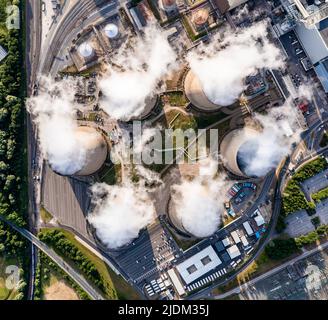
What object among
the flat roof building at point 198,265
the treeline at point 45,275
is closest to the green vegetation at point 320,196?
the flat roof building at point 198,265

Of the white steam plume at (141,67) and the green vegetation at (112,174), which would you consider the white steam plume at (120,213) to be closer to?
the green vegetation at (112,174)

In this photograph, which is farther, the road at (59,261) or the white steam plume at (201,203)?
the road at (59,261)

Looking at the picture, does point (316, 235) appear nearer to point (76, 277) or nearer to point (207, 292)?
point (207, 292)

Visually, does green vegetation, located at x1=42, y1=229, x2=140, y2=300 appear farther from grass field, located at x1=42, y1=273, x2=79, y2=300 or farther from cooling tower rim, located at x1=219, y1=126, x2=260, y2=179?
cooling tower rim, located at x1=219, y1=126, x2=260, y2=179

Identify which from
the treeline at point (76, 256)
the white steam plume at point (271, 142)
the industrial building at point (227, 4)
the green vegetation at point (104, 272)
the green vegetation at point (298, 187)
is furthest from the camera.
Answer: the green vegetation at point (104, 272)

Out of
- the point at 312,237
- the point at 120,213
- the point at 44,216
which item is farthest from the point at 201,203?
the point at 44,216

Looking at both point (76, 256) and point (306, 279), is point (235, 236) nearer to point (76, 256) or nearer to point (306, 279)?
point (306, 279)

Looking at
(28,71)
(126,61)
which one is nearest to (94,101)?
(126,61)
